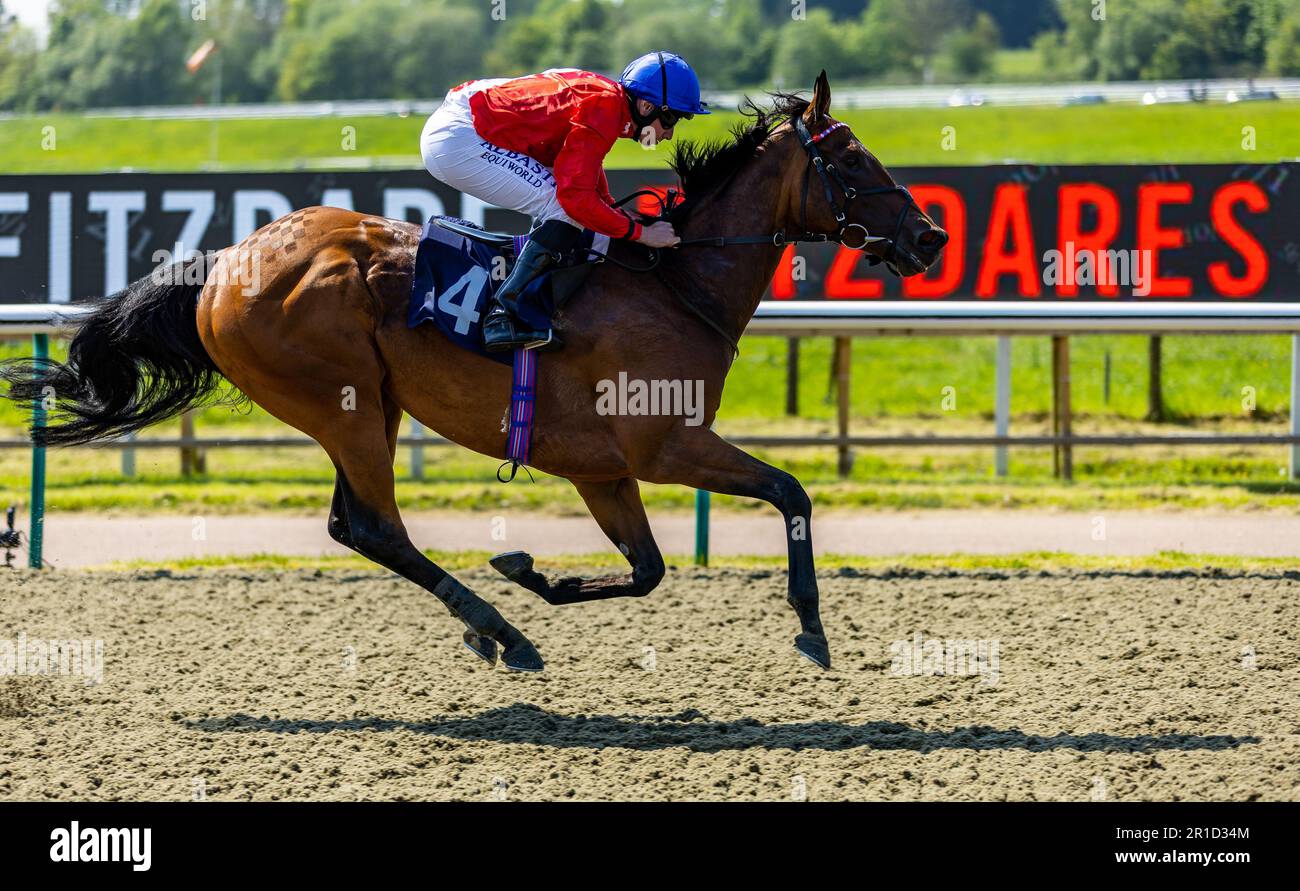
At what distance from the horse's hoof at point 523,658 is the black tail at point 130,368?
1.62 meters

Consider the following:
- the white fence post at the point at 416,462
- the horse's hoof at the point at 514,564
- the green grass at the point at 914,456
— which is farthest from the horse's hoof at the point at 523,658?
the white fence post at the point at 416,462

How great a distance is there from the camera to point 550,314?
5332 mm

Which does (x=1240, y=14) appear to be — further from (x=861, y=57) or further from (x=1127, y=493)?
(x=861, y=57)

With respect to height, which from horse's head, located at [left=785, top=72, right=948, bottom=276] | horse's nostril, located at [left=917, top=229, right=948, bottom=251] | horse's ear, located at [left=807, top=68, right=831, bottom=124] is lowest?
horse's nostril, located at [left=917, top=229, right=948, bottom=251]

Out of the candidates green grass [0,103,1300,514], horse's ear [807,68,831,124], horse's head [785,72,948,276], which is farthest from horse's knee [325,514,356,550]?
horse's ear [807,68,831,124]

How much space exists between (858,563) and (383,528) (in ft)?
13.5

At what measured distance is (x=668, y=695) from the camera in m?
5.72

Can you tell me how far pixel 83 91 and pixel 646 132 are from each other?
3437 centimetres

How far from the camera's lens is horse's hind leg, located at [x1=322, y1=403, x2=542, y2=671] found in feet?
17.8

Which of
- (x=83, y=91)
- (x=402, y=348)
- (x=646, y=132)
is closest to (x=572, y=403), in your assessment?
(x=402, y=348)

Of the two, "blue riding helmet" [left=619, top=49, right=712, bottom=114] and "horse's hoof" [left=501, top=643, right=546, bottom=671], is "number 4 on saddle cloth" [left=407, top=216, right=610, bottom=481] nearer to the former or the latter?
"blue riding helmet" [left=619, top=49, right=712, bottom=114]

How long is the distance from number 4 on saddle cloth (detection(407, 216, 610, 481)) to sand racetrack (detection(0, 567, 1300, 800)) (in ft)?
3.49

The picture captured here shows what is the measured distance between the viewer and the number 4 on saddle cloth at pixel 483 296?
533cm

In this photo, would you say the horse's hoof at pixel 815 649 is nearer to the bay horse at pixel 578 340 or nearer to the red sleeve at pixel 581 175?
the bay horse at pixel 578 340
